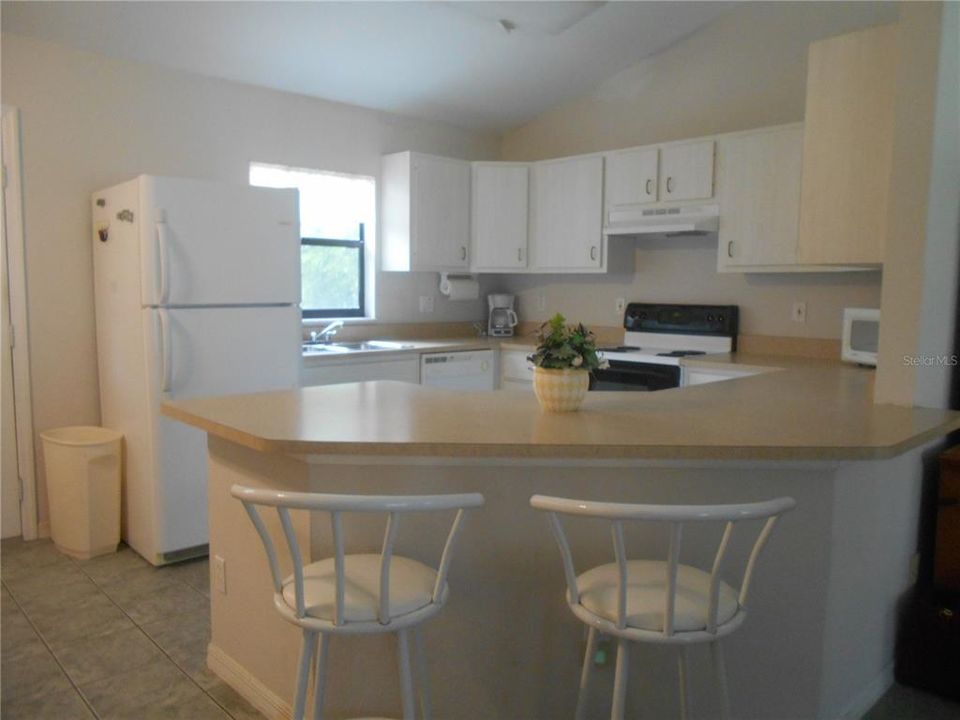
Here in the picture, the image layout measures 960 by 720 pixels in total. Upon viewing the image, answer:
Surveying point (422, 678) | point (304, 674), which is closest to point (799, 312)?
point (422, 678)

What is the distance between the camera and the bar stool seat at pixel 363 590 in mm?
1498

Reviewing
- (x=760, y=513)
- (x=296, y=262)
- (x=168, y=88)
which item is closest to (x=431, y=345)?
(x=296, y=262)

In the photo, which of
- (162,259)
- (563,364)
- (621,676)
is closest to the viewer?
(621,676)

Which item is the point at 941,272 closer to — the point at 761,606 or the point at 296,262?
the point at 761,606

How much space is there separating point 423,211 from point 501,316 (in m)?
1.07

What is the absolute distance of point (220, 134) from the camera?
13.2 ft

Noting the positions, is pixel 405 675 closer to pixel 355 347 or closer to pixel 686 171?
pixel 355 347

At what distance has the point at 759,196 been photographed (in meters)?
3.87

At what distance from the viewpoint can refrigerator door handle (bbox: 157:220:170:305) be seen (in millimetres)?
3102

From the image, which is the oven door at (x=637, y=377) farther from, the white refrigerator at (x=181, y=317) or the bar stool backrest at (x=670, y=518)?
the bar stool backrest at (x=670, y=518)

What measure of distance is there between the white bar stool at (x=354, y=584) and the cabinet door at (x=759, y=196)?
2911 millimetres

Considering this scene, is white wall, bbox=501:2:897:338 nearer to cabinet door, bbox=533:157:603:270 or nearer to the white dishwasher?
cabinet door, bbox=533:157:603:270

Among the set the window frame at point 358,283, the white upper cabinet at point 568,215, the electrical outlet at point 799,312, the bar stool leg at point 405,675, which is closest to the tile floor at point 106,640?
the bar stool leg at point 405,675

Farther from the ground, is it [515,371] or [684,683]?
[515,371]
